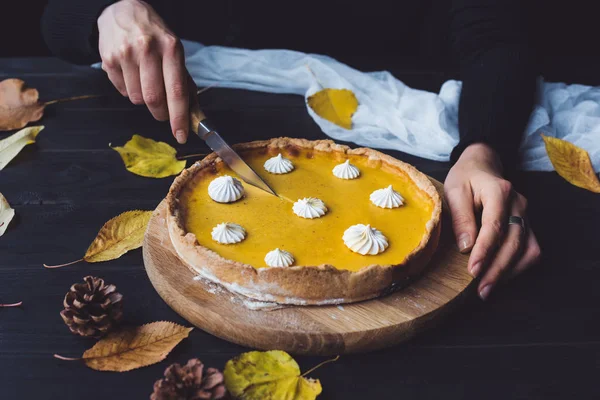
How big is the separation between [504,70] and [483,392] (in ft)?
5.55

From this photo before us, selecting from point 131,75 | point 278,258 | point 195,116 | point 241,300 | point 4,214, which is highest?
point 131,75

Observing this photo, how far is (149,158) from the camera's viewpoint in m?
2.46

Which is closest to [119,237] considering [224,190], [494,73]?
[224,190]

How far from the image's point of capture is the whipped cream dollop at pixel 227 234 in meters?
1.78

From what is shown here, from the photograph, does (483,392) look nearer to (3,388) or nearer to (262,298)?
(262,298)

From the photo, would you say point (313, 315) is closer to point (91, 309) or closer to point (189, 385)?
point (189, 385)

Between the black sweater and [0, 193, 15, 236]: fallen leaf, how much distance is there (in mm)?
956

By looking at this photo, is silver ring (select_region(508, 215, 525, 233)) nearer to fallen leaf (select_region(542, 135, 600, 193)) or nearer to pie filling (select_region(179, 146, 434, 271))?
pie filling (select_region(179, 146, 434, 271))

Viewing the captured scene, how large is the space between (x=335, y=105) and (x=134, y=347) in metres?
1.69

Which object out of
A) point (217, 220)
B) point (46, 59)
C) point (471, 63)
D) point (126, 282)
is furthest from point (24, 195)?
point (471, 63)

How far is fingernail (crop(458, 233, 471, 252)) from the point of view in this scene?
187cm

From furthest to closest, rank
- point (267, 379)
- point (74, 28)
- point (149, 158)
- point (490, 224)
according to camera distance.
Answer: point (74, 28)
point (149, 158)
point (490, 224)
point (267, 379)

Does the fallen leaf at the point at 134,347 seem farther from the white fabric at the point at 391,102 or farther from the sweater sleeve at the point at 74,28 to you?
the sweater sleeve at the point at 74,28

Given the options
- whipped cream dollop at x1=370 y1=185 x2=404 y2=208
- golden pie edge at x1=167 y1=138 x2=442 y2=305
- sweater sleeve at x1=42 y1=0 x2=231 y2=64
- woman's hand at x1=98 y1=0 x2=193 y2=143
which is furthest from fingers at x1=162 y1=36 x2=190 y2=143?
whipped cream dollop at x1=370 y1=185 x2=404 y2=208
